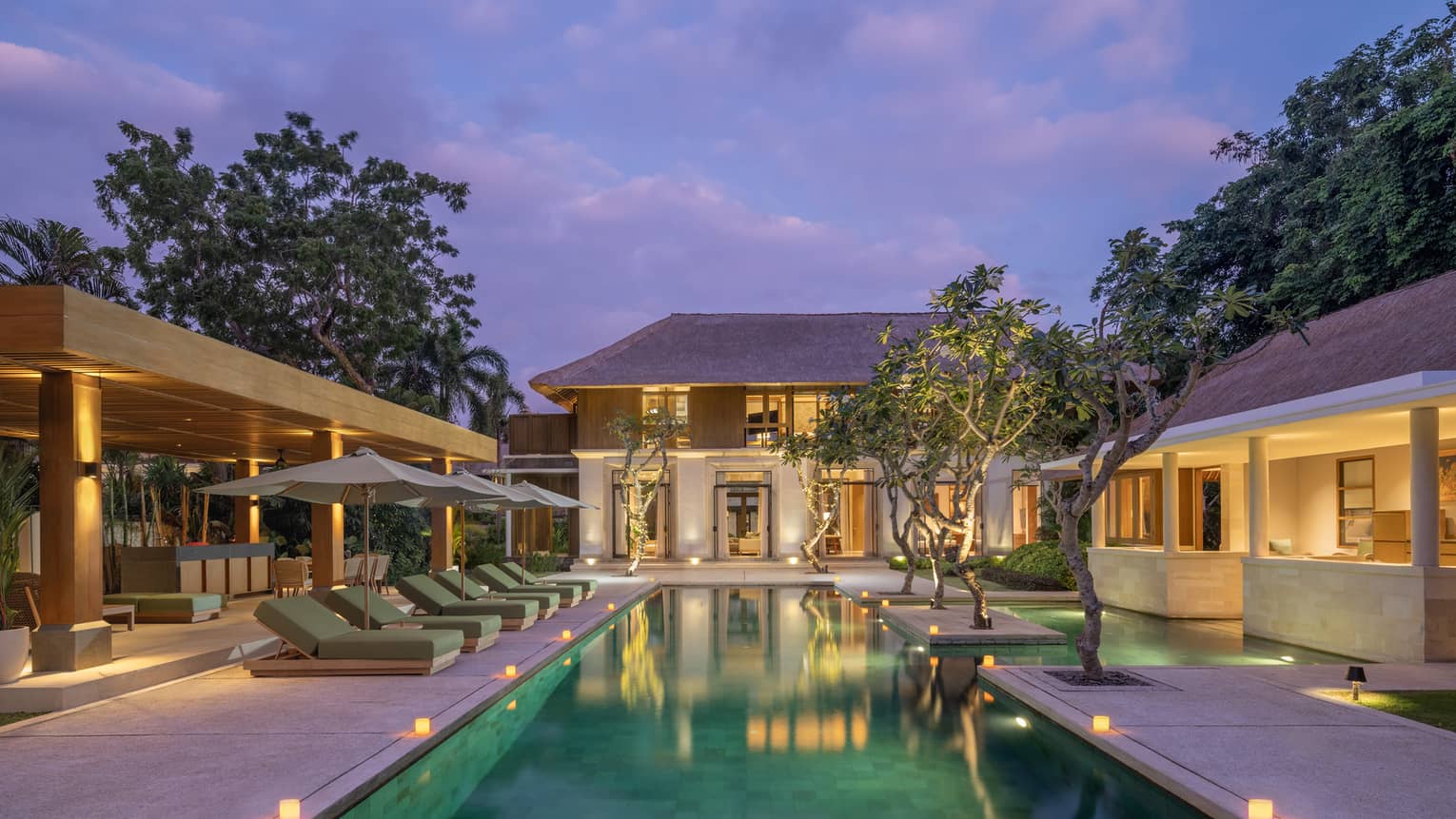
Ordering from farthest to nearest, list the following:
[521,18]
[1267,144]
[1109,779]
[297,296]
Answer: [521,18] → [1267,144] → [297,296] → [1109,779]

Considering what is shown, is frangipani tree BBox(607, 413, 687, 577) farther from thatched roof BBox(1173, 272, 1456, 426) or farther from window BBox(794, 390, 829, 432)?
thatched roof BBox(1173, 272, 1456, 426)

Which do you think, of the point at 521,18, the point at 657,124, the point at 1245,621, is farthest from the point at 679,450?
the point at 521,18

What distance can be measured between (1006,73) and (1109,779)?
3470 inches

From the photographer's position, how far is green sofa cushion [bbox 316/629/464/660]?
9422 mm

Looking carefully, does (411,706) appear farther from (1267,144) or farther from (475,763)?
(1267,144)

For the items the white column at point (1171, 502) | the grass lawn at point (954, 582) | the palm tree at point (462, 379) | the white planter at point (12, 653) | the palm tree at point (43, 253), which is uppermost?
the palm tree at point (43, 253)

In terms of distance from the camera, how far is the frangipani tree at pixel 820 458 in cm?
1828

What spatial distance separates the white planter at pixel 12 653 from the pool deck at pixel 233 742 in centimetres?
72

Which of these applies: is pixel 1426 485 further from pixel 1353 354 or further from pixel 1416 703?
pixel 1416 703

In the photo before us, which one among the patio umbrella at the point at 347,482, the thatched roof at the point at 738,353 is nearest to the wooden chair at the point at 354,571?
the patio umbrella at the point at 347,482

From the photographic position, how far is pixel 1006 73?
85.6 meters

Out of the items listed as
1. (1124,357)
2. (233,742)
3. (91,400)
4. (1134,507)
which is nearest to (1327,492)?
(1134,507)

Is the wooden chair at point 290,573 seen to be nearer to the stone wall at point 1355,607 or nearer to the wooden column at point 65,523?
the wooden column at point 65,523

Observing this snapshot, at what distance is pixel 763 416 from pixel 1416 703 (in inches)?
909
